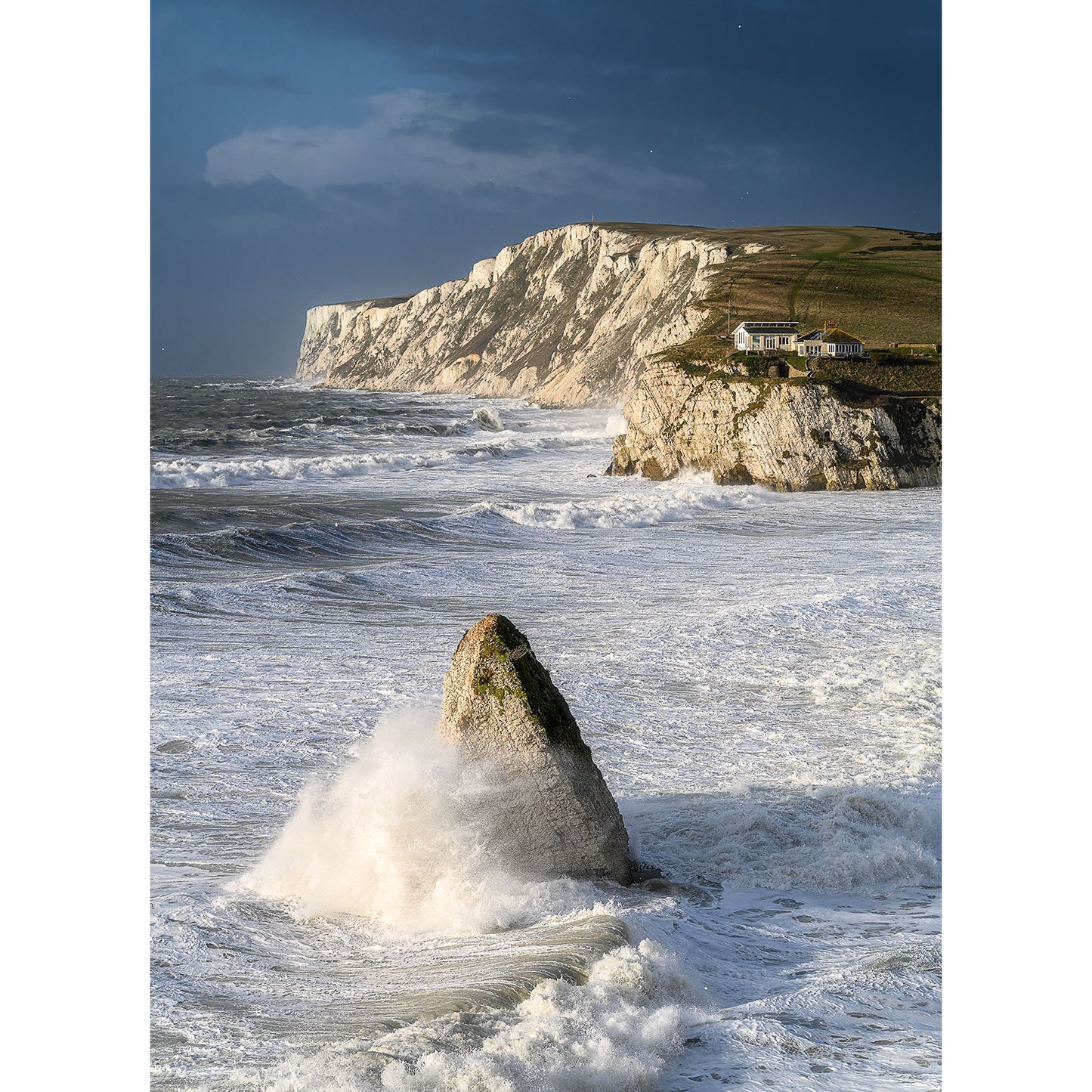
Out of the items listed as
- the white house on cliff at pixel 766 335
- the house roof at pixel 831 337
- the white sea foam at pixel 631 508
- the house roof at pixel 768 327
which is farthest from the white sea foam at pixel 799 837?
the house roof at pixel 768 327

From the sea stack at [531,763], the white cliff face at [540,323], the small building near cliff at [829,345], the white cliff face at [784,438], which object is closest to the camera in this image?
the sea stack at [531,763]

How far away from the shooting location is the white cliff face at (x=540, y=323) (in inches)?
3263

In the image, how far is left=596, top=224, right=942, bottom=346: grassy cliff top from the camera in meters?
38.7

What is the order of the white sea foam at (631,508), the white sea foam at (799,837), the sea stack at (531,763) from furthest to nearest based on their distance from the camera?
the white sea foam at (631,508) < the white sea foam at (799,837) < the sea stack at (531,763)

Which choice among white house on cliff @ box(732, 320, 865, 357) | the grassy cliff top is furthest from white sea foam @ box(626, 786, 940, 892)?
white house on cliff @ box(732, 320, 865, 357)

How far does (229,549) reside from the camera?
54.6 feet

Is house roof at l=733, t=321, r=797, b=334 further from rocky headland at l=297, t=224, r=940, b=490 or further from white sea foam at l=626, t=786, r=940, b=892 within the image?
white sea foam at l=626, t=786, r=940, b=892

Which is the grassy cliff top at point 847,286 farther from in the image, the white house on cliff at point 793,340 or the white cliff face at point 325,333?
the white cliff face at point 325,333

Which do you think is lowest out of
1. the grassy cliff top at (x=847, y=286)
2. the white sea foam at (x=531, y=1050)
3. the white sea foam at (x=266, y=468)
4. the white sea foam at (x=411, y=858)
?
the white sea foam at (x=531, y=1050)

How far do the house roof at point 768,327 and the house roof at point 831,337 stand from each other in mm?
1222
